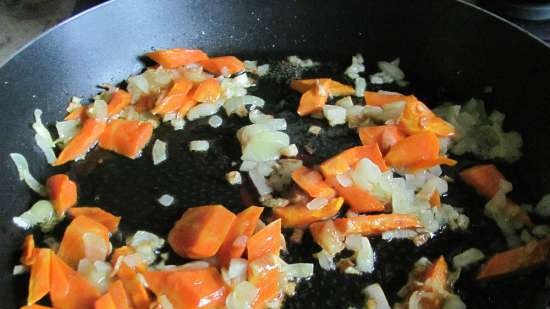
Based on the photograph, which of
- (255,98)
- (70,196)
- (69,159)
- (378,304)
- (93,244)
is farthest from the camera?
(255,98)

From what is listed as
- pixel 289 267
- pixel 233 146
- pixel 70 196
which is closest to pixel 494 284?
pixel 289 267

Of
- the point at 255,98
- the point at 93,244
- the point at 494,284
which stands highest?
the point at 255,98

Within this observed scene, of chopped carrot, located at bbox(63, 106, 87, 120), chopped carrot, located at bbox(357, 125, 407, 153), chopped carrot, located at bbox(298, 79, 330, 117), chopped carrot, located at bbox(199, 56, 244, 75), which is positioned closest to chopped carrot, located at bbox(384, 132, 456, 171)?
chopped carrot, located at bbox(357, 125, 407, 153)

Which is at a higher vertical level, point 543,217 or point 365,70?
point 365,70

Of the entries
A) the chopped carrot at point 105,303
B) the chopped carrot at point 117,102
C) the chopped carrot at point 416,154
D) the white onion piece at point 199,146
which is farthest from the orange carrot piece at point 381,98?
the chopped carrot at point 105,303

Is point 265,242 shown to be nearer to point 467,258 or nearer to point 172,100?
point 467,258

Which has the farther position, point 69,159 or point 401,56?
point 401,56

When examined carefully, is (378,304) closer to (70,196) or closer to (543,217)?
(543,217)
